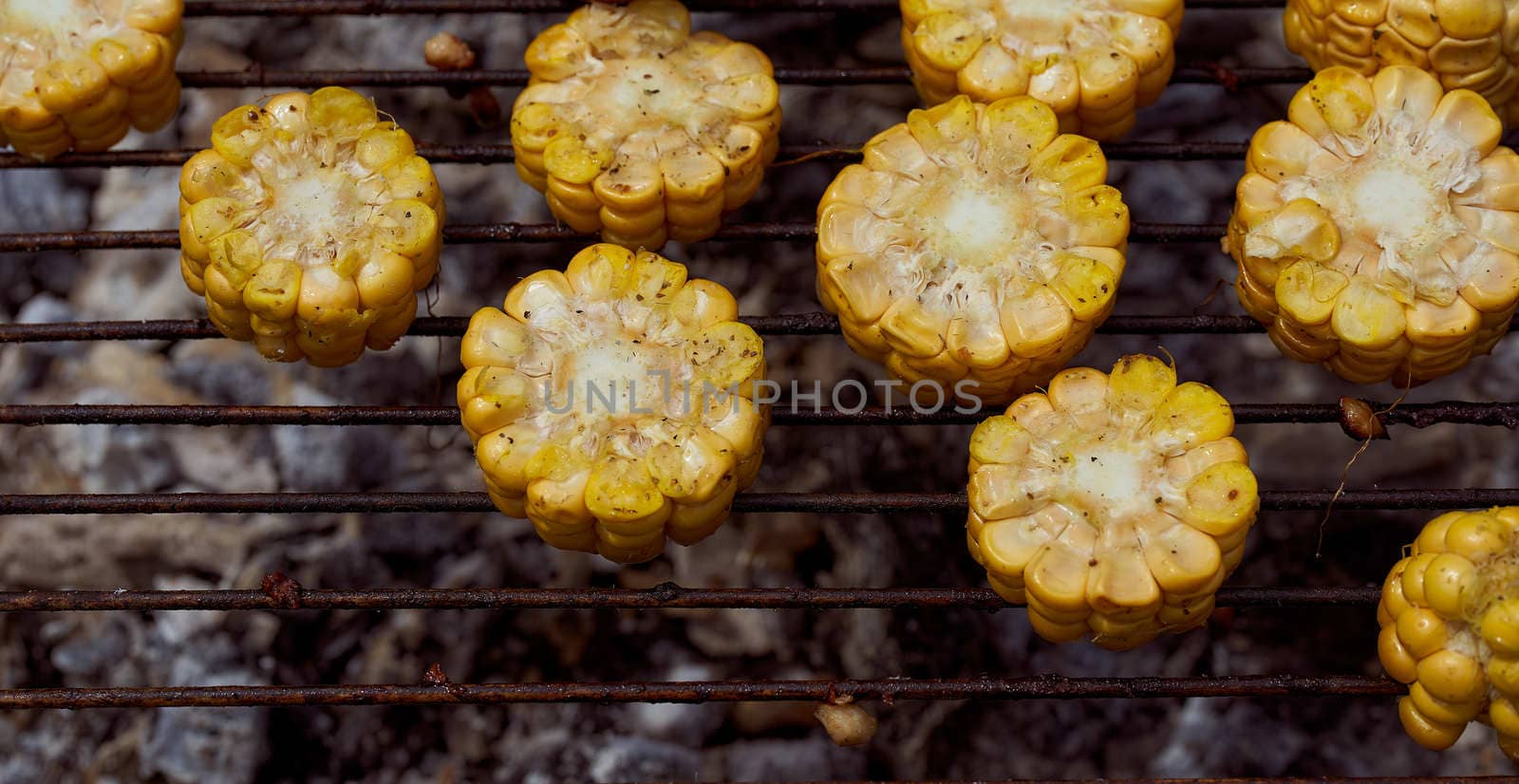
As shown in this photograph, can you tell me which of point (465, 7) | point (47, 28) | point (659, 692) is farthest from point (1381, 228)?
point (47, 28)

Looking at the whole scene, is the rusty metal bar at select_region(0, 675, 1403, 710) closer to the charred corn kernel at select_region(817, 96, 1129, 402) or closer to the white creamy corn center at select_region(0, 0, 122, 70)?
the charred corn kernel at select_region(817, 96, 1129, 402)

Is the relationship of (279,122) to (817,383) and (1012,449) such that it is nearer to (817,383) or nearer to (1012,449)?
(817,383)

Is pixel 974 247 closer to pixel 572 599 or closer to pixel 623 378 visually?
pixel 623 378

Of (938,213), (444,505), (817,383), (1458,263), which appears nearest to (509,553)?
(444,505)

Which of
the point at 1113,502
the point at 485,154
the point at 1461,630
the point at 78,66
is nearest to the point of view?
the point at 1461,630

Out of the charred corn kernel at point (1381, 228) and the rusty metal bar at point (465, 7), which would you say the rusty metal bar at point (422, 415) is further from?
the rusty metal bar at point (465, 7)

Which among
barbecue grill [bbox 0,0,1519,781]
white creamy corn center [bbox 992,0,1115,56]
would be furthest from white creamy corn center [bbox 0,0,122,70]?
white creamy corn center [bbox 992,0,1115,56]

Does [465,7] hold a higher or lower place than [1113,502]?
higher
